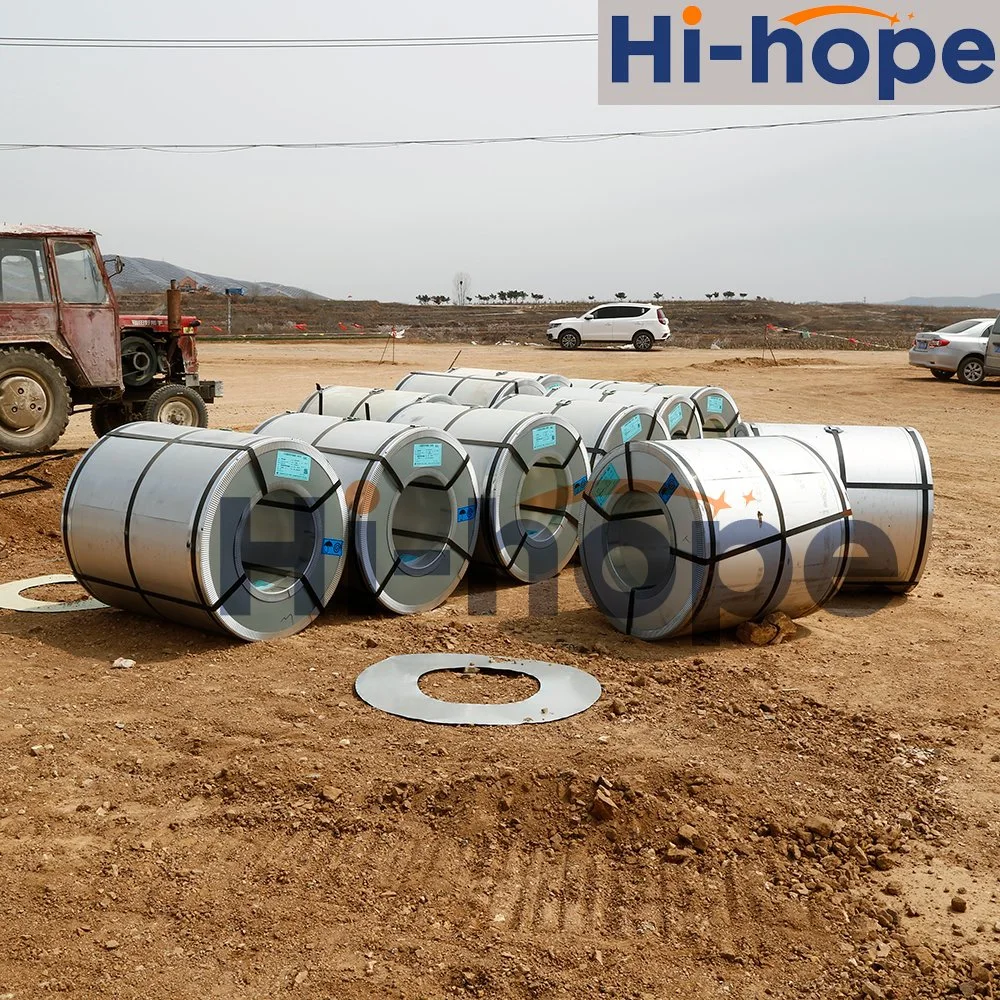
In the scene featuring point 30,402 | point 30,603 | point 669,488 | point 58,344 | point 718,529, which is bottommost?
point 30,603

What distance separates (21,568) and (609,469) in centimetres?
554

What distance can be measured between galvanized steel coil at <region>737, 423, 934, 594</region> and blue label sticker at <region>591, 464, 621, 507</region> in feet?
4.74

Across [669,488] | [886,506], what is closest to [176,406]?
[669,488]

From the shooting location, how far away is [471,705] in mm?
6891

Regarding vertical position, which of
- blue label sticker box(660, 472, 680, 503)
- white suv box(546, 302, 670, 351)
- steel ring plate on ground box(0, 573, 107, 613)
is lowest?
steel ring plate on ground box(0, 573, 107, 613)

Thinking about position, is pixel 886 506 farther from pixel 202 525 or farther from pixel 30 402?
pixel 30 402

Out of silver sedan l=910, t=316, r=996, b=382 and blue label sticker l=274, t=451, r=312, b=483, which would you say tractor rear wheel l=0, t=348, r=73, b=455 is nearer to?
blue label sticker l=274, t=451, r=312, b=483

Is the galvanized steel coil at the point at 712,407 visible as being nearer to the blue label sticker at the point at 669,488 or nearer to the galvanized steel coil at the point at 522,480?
the galvanized steel coil at the point at 522,480

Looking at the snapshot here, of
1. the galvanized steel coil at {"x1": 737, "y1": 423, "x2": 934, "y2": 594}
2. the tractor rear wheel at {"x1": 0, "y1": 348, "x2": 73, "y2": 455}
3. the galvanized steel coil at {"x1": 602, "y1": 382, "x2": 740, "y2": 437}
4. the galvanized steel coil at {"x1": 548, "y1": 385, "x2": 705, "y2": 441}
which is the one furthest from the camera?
the tractor rear wheel at {"x1": 0, "y1": 348, "x2": 73, "y2": 455}

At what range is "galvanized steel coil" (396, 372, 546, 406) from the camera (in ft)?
41.6

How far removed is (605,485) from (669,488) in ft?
2.42

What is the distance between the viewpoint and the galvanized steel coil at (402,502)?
336 inches

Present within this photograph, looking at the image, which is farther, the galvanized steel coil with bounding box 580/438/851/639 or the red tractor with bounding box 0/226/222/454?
the red tractor with bounding box 0/226/222/454

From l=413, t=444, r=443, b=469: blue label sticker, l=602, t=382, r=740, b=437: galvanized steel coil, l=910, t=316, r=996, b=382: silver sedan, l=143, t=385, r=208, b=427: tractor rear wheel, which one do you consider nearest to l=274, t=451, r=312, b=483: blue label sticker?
l=413, t=444, r=443, b=469: blue label sticker
